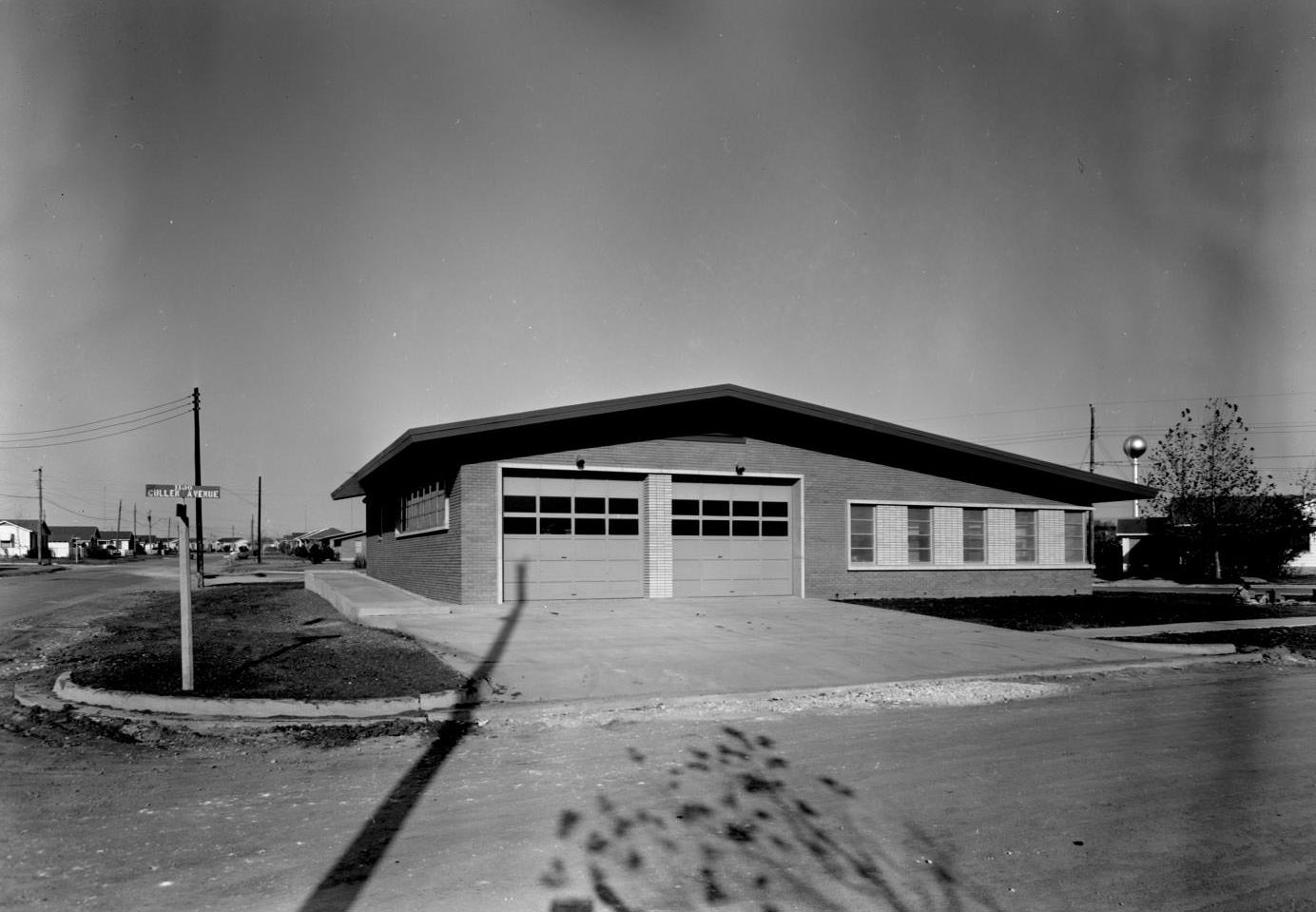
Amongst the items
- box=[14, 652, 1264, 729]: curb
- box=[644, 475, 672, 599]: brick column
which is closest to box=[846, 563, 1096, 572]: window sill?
box=[644, 475, 672, 599]: brick column

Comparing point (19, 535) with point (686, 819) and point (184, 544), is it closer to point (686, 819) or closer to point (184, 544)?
point (184, 544)

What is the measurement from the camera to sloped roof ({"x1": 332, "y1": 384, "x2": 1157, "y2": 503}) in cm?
1848

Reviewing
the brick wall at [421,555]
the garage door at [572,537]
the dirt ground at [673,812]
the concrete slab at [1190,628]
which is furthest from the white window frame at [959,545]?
the dirt ground at [673,812]

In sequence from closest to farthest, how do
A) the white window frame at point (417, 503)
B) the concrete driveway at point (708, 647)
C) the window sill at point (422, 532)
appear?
the concrete driveway at point (708, 647) → the white window frame at point (417, 503) → the window sill at point (422, 532)

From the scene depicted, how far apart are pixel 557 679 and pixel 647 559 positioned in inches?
386

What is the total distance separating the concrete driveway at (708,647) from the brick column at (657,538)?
4.15ft

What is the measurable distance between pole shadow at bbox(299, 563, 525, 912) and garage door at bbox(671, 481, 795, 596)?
11.1m

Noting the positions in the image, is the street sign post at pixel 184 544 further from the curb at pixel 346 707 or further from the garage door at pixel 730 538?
the garage door at pixel 730 538

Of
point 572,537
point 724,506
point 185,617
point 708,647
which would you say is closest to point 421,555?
point 572,537

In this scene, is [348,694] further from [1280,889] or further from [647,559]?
[647,559]

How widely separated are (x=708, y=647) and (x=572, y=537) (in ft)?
22.8

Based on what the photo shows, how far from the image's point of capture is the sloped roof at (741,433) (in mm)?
18484

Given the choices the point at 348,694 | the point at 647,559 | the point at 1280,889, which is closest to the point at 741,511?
the point at 647,559

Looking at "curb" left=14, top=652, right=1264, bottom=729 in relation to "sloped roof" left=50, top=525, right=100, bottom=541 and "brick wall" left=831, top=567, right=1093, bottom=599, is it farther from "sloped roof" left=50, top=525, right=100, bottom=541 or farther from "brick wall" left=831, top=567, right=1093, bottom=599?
"sloped roof" left=50, top=525, right=100, bottom=541
